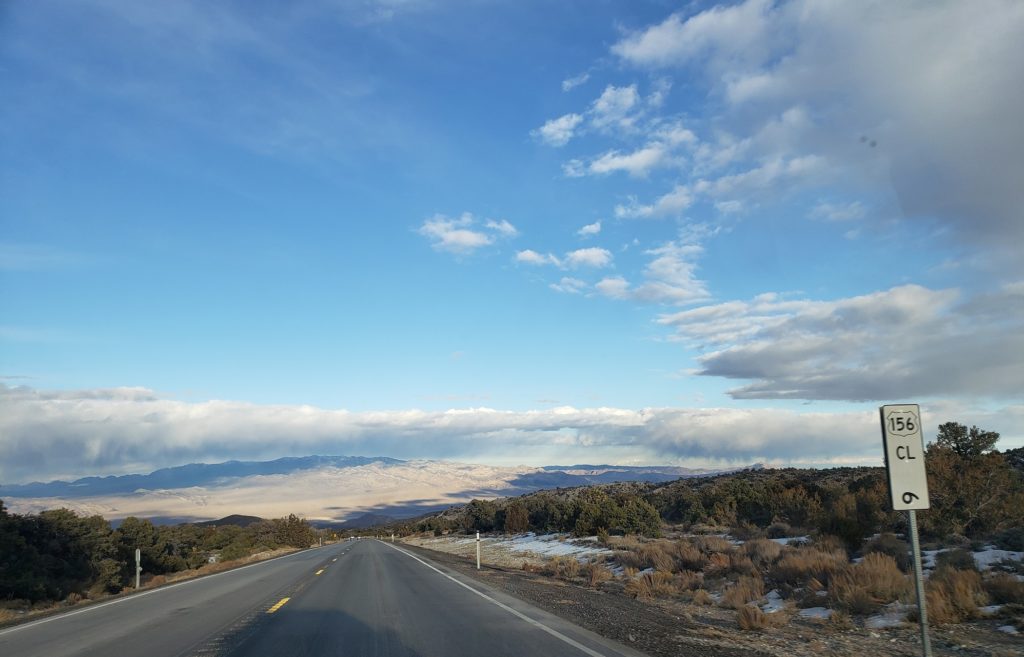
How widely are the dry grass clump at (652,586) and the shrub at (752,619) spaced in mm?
4631

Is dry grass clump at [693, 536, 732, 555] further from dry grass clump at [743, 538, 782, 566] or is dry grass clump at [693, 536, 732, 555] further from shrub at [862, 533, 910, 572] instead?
shrub at [862, 533, 910, 572]

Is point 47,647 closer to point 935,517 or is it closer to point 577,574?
point 577,574

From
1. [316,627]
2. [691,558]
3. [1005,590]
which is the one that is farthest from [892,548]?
[316,627]

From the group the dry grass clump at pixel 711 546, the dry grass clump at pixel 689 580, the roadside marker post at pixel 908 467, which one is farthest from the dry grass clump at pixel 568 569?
the roadside marker post at pixel 908 467

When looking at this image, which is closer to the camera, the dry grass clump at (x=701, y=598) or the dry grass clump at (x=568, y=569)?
the dry grass clump at (x=701, y=598)

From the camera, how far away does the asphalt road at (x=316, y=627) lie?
9.06 meters

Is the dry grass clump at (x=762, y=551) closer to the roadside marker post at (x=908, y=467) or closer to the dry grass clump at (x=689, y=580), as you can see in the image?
the dry grass clump at (x=689, y=580)

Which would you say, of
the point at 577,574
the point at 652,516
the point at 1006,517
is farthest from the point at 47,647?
the point at 652,516

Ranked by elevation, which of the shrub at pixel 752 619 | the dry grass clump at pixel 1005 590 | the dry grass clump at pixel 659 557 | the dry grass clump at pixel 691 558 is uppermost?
the dry grass clump at pixel 1005 590

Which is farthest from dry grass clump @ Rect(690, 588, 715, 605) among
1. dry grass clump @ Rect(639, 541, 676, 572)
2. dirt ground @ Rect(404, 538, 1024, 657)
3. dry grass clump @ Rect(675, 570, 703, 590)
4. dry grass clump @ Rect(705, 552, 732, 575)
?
dry grass clump @ Rect(639, 541, 676, 572)

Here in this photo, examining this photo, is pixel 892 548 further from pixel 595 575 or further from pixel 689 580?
pixel 595 575

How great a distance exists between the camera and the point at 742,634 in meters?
10.9

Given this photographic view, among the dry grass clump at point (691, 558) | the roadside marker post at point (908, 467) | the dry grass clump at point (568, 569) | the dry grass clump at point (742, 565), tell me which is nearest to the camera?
the roadside marker post at point (908, 467)

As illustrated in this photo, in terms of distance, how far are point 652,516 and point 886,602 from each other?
22.5m
